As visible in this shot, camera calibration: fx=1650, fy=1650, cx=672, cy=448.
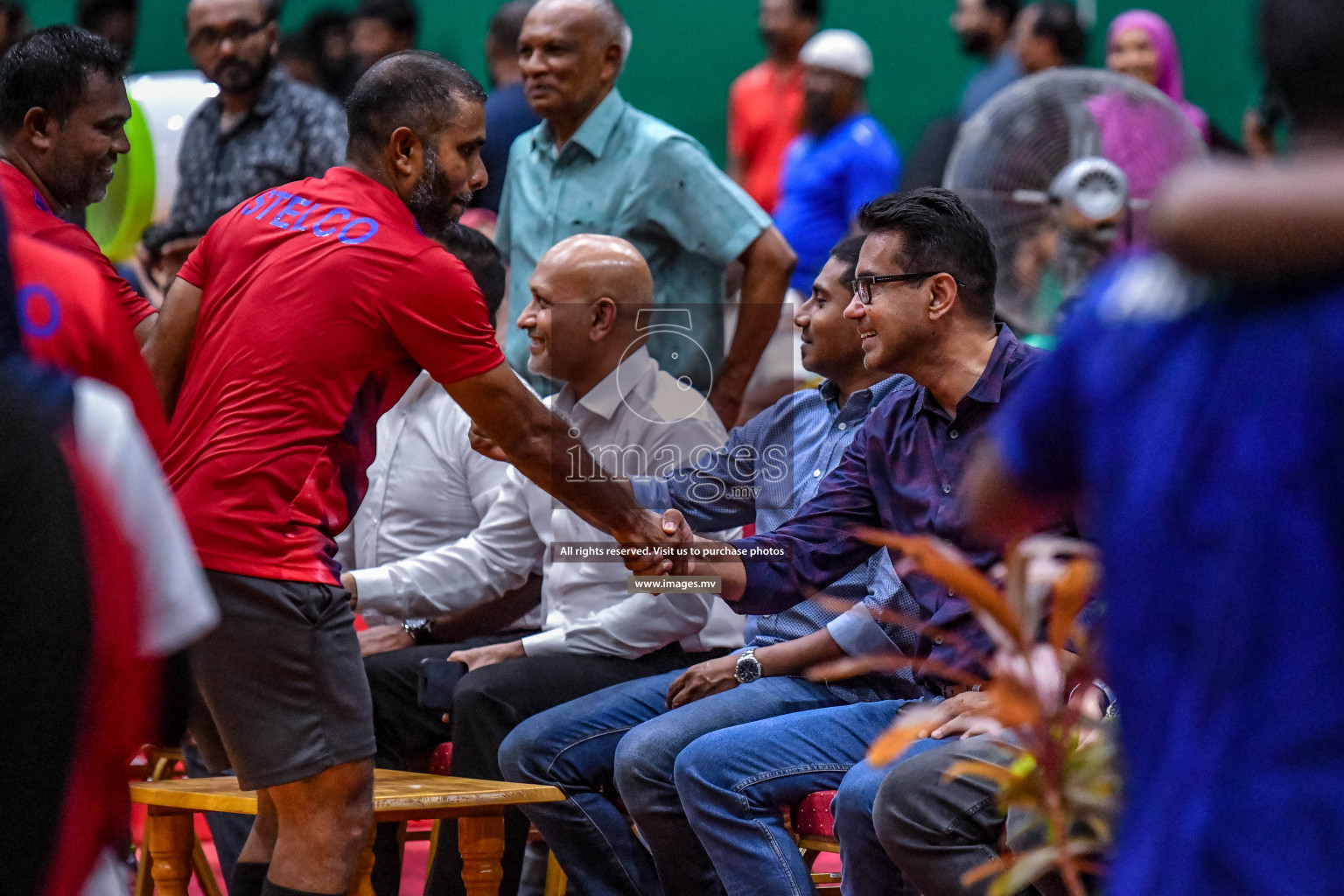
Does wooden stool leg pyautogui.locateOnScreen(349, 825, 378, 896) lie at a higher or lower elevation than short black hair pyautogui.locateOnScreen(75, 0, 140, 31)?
lower

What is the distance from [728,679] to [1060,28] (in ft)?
12.0

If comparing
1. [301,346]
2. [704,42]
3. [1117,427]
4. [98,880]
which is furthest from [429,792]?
[704,42]

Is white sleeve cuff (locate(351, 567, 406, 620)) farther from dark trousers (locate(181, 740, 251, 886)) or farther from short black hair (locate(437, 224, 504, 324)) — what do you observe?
short black hair (locate(437, 224, 504, 324))

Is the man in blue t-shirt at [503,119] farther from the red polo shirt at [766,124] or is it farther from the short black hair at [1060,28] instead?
Answer: the short black hair at [1060,28]

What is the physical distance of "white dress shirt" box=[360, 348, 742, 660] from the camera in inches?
137

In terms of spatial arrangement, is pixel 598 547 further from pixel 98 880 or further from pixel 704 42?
pixel 704 42

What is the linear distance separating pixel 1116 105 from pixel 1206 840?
156 inches

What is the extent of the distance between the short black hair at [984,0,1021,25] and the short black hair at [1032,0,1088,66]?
76 cm

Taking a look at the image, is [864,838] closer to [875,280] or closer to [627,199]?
[875,280]

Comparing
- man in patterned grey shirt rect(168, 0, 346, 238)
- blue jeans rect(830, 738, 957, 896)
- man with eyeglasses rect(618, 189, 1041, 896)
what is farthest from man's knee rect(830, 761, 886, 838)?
man in patterned grey shirt rect(168, 0, 346, 238)

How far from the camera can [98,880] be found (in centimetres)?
176

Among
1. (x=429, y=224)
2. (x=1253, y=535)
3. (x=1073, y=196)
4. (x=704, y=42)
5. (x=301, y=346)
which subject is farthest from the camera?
(x=704, y=42)

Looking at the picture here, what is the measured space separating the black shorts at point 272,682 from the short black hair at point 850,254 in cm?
131

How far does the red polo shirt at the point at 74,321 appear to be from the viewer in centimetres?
184
